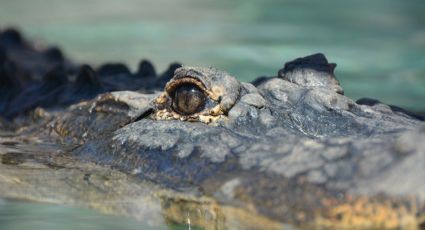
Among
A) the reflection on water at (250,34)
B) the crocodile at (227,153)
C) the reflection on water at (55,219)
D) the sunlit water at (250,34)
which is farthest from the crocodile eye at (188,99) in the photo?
the reflection on water at (250,34)

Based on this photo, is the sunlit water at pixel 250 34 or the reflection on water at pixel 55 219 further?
the sunlit water at pixel 250 34

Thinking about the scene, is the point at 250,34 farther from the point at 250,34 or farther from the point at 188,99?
the point at 188,99

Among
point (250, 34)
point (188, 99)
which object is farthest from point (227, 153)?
point (250, 34)

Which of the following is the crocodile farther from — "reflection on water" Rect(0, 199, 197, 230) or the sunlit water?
the sunlit water

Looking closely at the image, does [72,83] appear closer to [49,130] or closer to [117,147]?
[49,130]

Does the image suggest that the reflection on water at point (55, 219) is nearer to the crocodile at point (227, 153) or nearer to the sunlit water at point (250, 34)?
the crocodile at point (227, 153)

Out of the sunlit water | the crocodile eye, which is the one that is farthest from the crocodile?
the sunlit water
